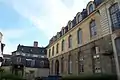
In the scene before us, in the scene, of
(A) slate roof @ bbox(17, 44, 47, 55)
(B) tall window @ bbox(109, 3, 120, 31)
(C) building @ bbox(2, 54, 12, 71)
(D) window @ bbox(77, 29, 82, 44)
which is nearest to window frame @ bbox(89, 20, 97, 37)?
(D) window @ bbox(77, 29, 82, 44)

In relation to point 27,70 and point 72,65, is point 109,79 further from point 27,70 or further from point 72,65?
point 27,70

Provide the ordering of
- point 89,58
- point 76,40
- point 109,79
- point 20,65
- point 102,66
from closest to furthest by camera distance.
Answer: point 109,79
point 102,66
point 89,58
point 76,40
point 20,65

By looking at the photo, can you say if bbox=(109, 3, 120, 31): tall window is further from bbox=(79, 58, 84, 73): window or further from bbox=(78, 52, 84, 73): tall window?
bbox=(79, 58, 84, 73): window

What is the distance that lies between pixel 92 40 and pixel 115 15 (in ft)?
14.2

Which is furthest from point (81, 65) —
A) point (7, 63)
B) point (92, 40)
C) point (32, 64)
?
point (7, 63)

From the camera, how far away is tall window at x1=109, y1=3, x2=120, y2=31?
14.2 m

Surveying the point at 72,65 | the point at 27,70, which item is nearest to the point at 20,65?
the point at 27,70

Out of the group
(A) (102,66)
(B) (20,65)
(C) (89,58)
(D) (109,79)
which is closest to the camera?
(D) (109,79)

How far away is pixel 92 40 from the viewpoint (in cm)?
1775

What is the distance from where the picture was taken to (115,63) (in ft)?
44.1

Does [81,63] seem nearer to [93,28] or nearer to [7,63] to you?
[93,28]

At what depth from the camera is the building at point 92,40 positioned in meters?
14.3

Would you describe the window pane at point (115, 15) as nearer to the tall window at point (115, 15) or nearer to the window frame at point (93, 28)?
the tall window at point (115, 15)

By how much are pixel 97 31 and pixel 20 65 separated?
2599 cm
